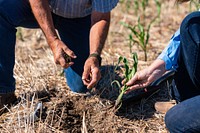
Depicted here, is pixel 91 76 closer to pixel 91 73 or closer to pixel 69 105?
pixel 91 73

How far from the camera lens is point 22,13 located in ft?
9.43

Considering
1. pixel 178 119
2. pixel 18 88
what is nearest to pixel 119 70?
pixel 18 88

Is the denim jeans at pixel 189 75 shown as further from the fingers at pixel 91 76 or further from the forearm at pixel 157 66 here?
the fingers at pixel 91 76

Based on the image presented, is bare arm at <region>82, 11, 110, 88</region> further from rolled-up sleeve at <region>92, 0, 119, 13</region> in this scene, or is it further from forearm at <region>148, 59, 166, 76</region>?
forearm at <region>148, 59, 166, 76</region>

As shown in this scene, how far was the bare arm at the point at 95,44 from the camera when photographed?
2551mm

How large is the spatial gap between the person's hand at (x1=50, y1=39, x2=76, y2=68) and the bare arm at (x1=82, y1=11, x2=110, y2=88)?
0.09 m


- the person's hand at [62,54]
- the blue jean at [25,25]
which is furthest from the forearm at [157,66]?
the blue jean at [25,25]

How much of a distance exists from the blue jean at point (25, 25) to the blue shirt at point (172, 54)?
742 mm

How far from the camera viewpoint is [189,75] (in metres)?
2.46

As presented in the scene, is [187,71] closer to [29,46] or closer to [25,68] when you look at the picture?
[25,68]

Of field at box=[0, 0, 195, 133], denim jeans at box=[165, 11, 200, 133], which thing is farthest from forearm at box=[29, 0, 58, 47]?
denim jeans at box=[165, 11, 200, 133]

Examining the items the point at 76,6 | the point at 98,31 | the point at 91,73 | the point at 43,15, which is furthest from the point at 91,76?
the point at 76,6

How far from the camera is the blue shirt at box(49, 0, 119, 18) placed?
9.29 ft

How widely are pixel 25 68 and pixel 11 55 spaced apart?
618mm
